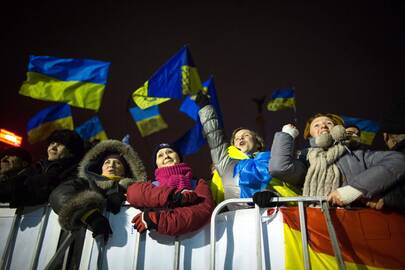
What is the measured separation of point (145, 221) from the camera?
2531mm

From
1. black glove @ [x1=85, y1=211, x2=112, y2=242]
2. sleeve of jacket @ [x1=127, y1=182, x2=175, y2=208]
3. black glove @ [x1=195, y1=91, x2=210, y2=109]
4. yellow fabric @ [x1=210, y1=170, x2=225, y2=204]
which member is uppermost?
black glove @ [x1=195, y1=91, x2=210, y2=109]

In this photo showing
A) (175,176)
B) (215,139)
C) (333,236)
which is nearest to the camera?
(333,236)

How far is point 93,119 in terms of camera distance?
23.0 feet

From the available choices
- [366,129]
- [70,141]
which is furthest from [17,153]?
[366,129]

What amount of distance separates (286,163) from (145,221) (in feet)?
4.78

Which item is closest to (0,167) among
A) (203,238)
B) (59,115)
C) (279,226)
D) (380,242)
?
(59,115)

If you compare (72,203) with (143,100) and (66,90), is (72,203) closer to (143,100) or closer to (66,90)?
(143,100)

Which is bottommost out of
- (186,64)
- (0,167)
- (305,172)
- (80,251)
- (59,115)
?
(80,251)

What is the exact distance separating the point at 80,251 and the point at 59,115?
4.42 meters

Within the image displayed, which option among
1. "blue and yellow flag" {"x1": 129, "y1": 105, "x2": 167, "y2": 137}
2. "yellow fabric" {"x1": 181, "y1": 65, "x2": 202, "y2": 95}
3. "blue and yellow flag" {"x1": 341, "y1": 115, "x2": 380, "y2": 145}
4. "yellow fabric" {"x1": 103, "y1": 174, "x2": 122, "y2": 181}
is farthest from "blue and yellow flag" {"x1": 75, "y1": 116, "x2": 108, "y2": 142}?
"blue and yellow flag" {"x1": 341, "y1": 115, "x2": 380, "y2": 145}

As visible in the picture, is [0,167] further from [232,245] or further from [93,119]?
[232,245]

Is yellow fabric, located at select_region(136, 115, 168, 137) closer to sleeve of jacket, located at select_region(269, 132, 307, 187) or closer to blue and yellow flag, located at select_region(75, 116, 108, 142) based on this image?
blue and yellow flag, located at select_region(75, 116, 108, 142)

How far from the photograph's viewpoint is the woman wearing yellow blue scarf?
2.96m

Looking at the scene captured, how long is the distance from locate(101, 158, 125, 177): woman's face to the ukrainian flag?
2.13 meters
